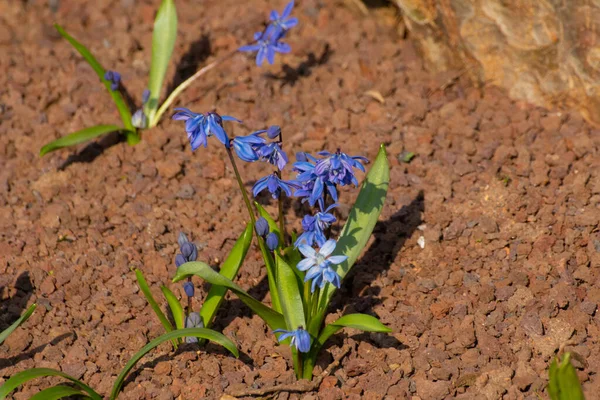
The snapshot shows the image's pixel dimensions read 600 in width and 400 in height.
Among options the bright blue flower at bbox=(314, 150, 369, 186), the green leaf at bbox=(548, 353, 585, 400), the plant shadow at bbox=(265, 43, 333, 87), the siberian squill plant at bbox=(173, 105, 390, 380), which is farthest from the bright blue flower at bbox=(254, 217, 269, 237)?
the plant shadow at bbox=(265, 43, 333, 87)

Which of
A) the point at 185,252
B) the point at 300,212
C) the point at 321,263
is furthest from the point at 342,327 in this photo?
the point at 300,212

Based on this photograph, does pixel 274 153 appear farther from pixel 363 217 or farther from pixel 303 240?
pixel 363 217

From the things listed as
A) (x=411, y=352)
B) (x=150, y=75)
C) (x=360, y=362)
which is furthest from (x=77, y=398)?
(x=150, y=75)

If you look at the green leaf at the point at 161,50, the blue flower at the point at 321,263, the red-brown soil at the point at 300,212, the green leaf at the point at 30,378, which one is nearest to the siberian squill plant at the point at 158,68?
the green leaf at the point at 161,50

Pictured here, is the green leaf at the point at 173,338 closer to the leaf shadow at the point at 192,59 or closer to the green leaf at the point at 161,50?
the green leaf at the point at 161,50

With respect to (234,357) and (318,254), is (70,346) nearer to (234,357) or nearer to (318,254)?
(234,357)
